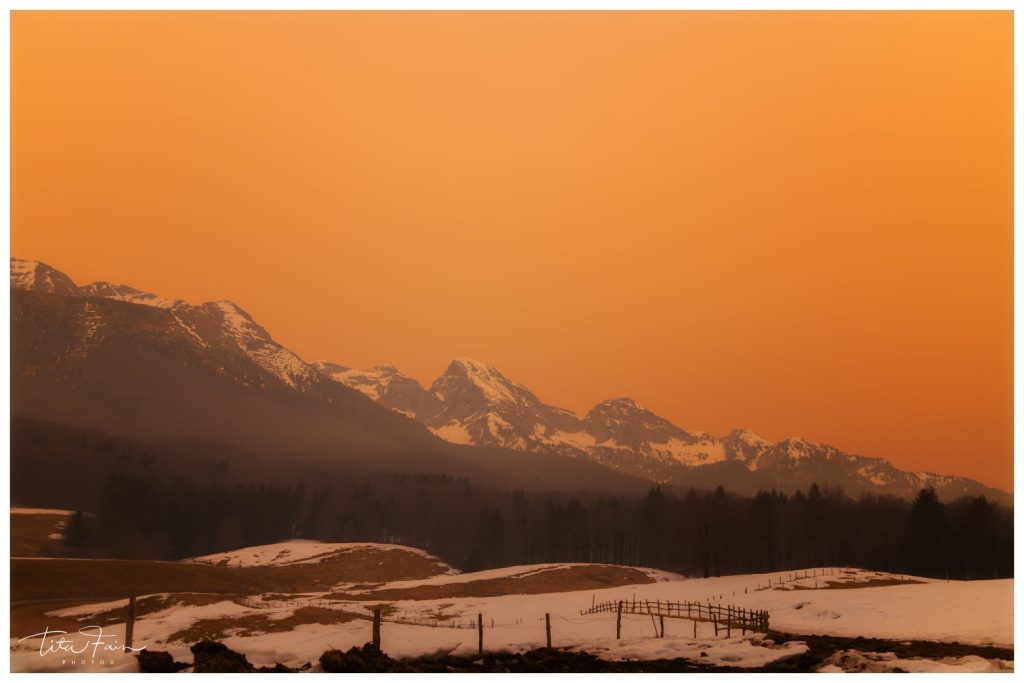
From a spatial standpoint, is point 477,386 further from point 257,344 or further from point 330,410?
point 330,410

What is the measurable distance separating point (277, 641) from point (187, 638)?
4.37m

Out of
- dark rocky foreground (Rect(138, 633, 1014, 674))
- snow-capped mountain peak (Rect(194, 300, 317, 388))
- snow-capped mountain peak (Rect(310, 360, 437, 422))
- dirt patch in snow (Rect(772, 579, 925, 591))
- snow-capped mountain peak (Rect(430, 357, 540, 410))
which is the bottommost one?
dark rocky foreground (Rect(138, 633, 1014, 674))

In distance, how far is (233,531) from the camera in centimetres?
8031

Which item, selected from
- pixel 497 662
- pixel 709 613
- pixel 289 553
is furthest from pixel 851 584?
pixel 289 553

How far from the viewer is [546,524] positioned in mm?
88312

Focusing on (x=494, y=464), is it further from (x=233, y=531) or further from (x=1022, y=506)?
(x=1022, y=506)

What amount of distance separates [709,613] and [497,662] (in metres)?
15.0

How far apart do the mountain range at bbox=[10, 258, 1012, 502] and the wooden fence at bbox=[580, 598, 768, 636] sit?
1506 centimetres

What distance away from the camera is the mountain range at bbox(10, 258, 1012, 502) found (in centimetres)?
6725

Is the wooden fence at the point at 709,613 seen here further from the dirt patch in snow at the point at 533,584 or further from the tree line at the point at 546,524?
the tree line at the point at 546,524

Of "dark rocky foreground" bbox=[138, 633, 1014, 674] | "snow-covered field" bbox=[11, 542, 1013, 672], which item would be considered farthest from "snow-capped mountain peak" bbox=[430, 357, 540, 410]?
"dark rocky foreground" bbox=[138, 633, 1014, 674]

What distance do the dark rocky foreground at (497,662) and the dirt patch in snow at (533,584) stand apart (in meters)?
25.5

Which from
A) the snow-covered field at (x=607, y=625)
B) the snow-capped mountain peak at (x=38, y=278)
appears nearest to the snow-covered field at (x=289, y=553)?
the snow-covered field at (x=607, y=625)

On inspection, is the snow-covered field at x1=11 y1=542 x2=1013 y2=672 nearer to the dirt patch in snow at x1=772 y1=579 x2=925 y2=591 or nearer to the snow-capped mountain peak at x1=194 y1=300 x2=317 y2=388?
the dirt patch in snow at x1=772 y1=579 x2=925 y2=591
